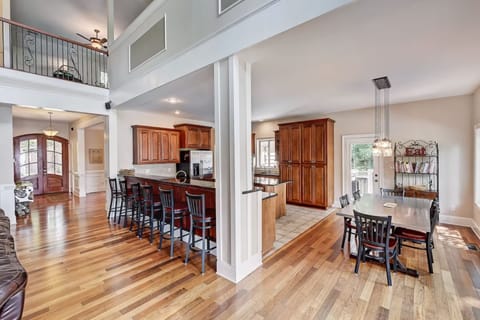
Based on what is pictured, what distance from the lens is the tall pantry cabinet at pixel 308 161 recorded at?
6008 millimetres

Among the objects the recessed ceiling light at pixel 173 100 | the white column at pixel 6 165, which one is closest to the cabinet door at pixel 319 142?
the recessed ceiling light at pixel 173 100

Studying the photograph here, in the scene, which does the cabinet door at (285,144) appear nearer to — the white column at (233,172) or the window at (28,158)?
the white column at (233,172)

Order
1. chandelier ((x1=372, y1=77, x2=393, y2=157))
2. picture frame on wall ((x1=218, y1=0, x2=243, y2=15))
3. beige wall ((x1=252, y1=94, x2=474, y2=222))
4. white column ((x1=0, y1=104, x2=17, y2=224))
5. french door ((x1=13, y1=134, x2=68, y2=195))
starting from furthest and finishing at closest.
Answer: french door ((x1=13, y1=134, x2=68, y2=195))
white column ((x1=0, y1=104, x2=17, y2=224))
beige wall ((x1=252, y1=94, x2=474, y2=222))
chandelier ((x1=372, y1=77, x2=393, y2=157))
picture frame on wall ((x1=218, y1=0, x2=243, y2=15))

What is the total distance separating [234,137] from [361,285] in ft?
7.40

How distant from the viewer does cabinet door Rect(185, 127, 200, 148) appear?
661 centimetres

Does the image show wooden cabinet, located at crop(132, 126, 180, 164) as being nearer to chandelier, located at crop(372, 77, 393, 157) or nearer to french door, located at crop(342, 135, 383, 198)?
french door, located at crop(342, 135, 383, 198)

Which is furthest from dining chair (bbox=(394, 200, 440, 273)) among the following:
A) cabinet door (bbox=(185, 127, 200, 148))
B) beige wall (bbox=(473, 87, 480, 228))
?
cabinet door (bbox=(185, 127, 200, 148))

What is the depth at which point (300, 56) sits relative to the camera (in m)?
2.74

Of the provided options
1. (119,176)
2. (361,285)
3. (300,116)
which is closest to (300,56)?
(361,285)

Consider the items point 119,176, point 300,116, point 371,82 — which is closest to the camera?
point 371,82

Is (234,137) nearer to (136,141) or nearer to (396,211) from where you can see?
(396,211)

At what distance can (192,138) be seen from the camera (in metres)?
6.74

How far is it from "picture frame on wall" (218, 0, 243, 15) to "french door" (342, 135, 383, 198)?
4.82 metres

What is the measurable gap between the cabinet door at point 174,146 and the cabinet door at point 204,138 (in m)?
0.71
